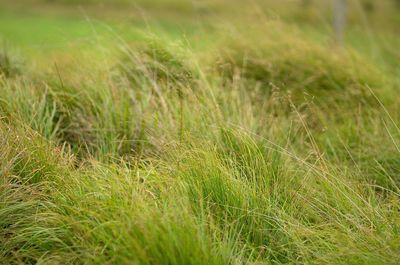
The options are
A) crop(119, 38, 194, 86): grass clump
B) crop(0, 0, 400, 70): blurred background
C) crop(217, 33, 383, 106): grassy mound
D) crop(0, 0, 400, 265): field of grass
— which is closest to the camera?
crop(0, 0, 400, 265): field of grass

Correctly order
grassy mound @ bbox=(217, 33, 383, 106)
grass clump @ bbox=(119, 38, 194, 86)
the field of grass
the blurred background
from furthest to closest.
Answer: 1. the blurred background
2. grassy mound @ bbox=(217, 33, 383, 106)
3. grass clump @ bbox=(119, 38, 194, 86)
4. the field of grass

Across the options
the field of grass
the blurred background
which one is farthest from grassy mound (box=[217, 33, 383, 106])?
the blurred background

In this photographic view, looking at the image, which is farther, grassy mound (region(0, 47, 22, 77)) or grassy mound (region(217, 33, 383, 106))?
grassy mound (region(217, 33, 383, 106))

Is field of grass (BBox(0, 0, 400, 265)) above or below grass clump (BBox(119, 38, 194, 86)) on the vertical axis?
below

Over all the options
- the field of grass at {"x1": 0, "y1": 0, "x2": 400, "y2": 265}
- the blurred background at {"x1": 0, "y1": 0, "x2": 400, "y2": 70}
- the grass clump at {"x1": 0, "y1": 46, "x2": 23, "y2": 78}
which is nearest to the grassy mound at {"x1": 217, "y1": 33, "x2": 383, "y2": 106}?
the field of grass at {"x1": 0, "y1": 0, "x2": 400, "y2": 265}

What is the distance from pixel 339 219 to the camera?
260cm

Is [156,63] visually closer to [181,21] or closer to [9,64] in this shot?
[9,64]

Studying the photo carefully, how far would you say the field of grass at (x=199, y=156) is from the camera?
2352 millimetres

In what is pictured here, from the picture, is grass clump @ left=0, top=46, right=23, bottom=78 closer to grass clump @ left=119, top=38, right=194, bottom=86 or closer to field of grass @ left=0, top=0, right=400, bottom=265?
field of grass @ left=0, top=0, right=400, bottom=265

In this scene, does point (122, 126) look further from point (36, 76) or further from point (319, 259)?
point (319, 259)

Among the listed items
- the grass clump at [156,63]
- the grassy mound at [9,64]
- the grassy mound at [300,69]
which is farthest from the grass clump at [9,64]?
the grassy mound at [300,69]

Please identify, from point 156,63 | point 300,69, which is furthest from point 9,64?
point 300,69

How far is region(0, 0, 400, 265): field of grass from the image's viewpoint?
2352 mm

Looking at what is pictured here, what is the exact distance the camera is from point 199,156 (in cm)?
293
